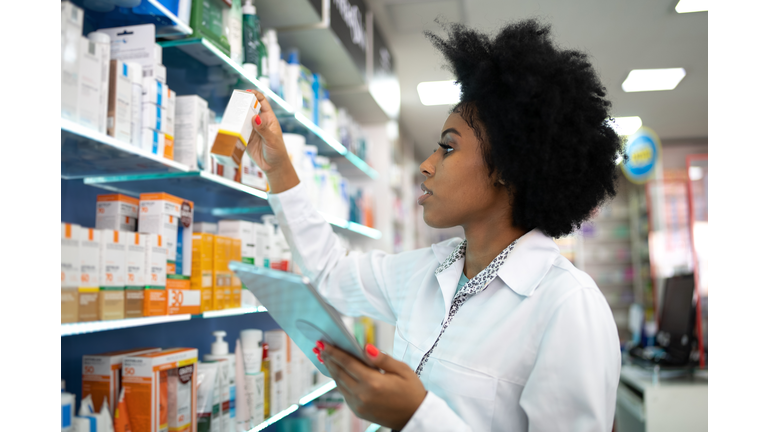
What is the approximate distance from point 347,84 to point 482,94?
2.05 metres

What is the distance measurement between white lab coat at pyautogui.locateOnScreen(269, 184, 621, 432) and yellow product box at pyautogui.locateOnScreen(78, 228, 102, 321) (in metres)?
0.51

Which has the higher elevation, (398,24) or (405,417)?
(398,24)

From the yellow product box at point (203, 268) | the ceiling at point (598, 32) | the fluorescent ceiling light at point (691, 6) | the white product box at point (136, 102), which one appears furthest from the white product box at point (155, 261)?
the fluorescent ceiling light at point (691, 6)

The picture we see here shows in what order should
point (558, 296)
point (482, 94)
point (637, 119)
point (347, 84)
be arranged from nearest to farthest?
1. point (558, 296)
2. point (482, 94)
3. point (347, 84)
4. point (637, 119)

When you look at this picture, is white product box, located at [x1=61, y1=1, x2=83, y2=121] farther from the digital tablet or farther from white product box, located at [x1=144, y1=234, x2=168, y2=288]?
the digital tablet

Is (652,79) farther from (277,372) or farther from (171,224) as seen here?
(171,224)

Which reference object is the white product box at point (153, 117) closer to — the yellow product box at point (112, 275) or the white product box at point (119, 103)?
the white product box at point (119, 103)

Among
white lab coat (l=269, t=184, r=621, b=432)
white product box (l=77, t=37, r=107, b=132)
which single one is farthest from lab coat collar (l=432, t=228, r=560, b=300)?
white product box (l=77, t=37, r=107, b=132)

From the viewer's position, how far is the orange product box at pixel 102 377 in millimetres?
1290

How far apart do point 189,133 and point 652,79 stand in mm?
4932

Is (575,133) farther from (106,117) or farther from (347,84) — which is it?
(347,84)

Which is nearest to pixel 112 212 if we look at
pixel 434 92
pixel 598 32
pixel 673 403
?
pixel 673 403
